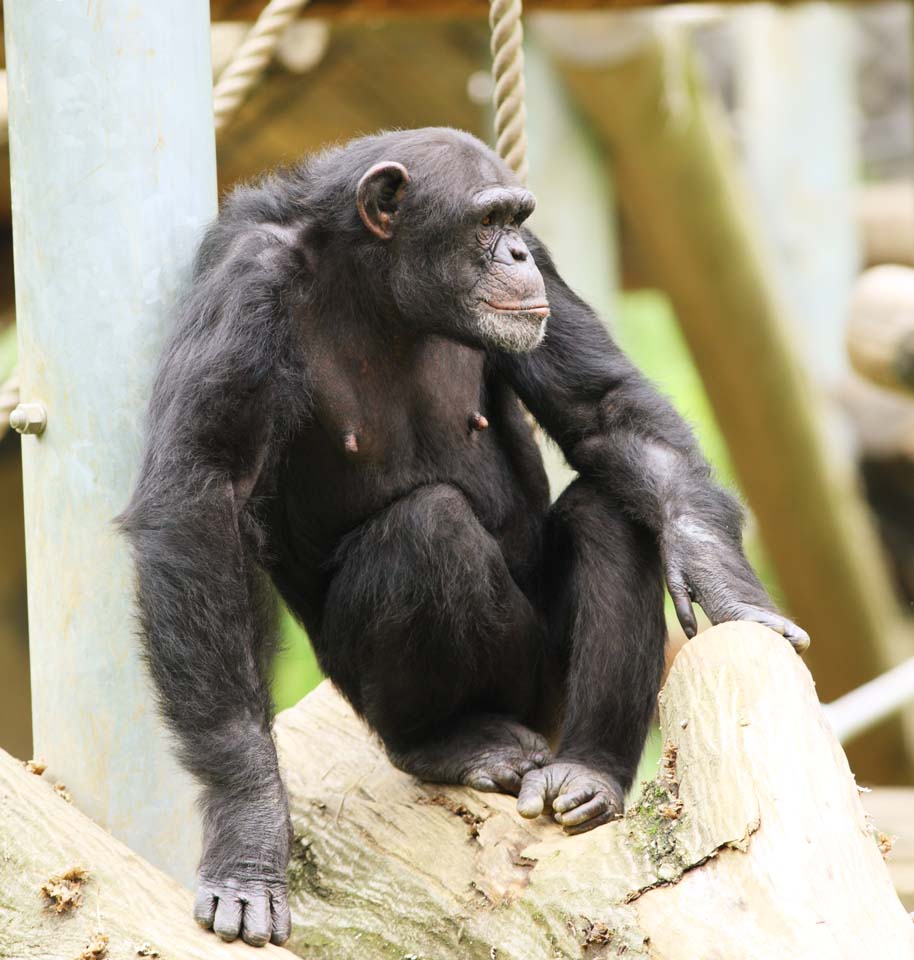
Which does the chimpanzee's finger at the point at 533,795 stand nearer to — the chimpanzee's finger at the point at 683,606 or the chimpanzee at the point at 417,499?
the chimpanzee at the point at 417,499

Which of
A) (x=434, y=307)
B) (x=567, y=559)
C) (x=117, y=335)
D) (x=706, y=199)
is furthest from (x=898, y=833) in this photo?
(x=706, y=199)

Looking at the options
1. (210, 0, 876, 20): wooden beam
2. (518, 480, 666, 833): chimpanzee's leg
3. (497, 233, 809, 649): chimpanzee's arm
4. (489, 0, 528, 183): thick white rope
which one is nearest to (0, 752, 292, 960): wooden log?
(518, 480, 666, 833): chimpanzee's leg

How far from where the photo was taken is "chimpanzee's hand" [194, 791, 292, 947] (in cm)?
325

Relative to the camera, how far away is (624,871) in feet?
10.3

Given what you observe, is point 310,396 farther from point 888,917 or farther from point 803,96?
point 803,96

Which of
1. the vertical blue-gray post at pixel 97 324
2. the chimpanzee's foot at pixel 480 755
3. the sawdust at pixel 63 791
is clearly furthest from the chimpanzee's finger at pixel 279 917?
the chimpanzee's foot at pixel 480 755

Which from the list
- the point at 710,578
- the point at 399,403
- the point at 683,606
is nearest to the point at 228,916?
the point at 683,606

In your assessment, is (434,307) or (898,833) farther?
(898,833)

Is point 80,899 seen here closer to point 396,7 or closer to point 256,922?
point 256,922

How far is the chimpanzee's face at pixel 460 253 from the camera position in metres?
4.04

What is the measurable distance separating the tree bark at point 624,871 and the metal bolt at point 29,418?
854 millimetres

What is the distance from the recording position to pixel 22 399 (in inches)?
152

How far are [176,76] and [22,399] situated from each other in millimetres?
945

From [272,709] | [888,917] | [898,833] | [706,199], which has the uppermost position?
[706,199]
